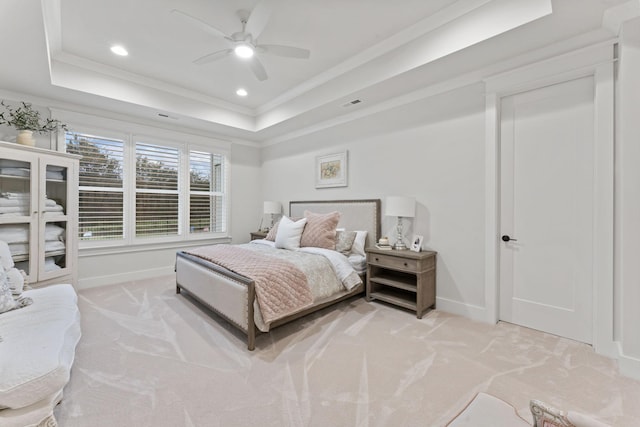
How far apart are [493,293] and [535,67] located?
218cm

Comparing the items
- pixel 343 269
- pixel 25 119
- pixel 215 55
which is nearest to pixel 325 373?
pixel 343 269

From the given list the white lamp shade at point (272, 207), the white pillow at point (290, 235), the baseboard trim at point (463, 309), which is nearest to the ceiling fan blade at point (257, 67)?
the white pillow at point (290, 235)

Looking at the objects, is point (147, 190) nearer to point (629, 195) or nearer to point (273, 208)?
point (273, 208)

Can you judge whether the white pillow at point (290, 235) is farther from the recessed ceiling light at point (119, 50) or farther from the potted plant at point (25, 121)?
the potted plant at point (25, 121)

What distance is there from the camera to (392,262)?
3125 millimetres

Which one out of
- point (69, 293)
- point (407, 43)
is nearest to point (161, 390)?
point (69, 293)

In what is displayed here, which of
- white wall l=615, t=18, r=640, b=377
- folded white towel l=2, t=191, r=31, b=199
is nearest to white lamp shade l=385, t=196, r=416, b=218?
white wall l=615, t=18, r=640, b=377

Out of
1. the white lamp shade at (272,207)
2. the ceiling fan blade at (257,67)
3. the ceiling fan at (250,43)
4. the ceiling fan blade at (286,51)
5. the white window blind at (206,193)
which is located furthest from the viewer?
the white lamp shade at (272,207)

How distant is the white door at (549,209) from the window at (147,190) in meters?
4.54

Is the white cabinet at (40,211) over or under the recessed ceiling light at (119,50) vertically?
under

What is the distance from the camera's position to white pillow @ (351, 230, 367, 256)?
368cm

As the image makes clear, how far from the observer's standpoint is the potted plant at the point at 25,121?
3015mm

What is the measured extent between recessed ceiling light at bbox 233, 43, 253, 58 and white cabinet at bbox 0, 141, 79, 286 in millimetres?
2402

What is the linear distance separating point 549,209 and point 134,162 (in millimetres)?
5347
